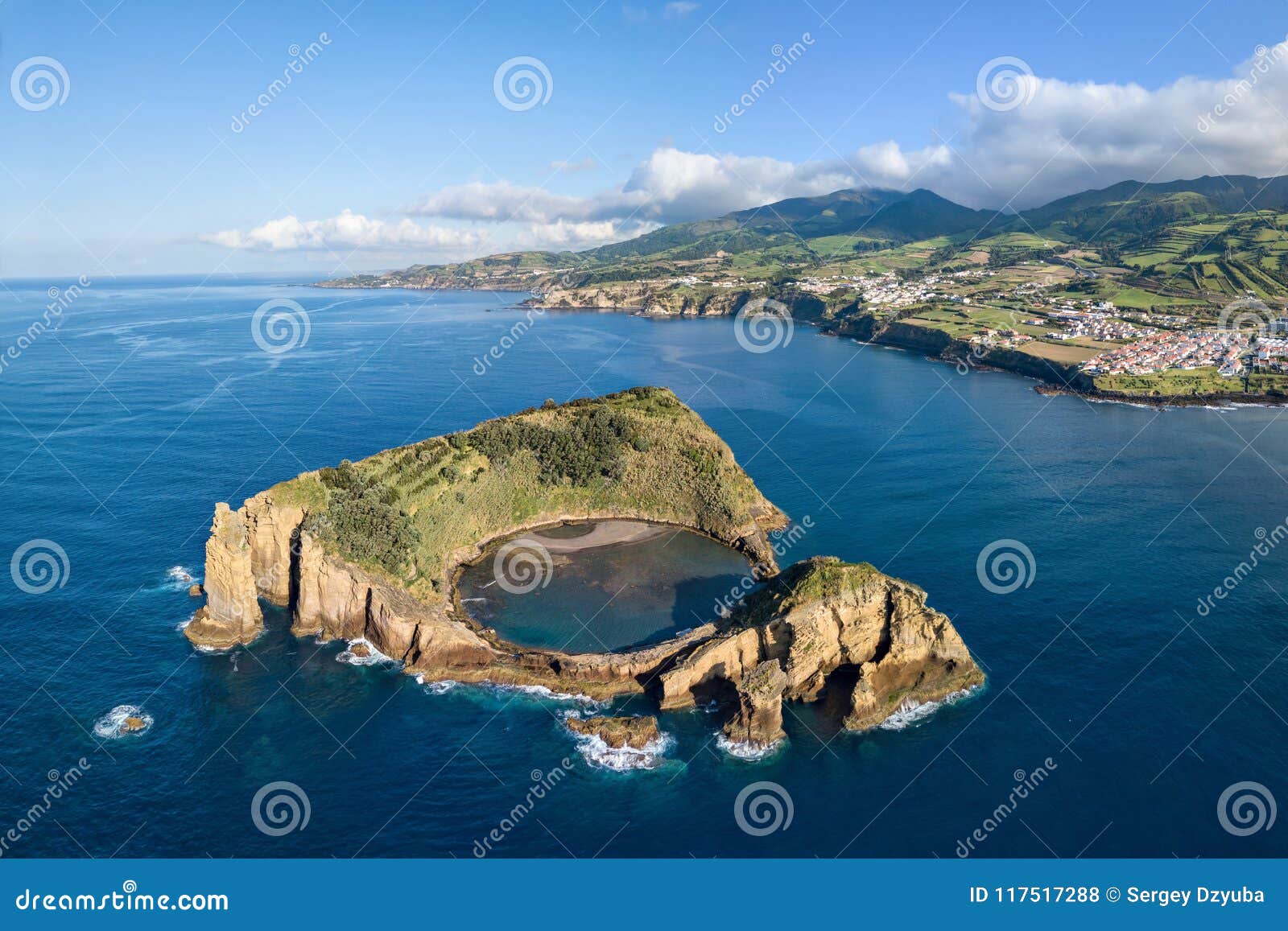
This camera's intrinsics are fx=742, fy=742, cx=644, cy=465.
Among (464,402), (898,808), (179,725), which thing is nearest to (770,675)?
(898,808)

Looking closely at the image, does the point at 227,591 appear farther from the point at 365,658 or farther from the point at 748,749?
the point at 748,749

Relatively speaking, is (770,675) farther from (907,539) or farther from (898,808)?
(907,539)

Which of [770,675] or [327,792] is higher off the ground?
[770,675]

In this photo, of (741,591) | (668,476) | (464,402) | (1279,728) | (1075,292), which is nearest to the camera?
(1279,728)

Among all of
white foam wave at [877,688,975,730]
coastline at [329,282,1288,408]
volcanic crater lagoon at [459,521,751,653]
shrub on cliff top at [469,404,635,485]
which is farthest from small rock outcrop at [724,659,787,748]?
coastline at [329,282,1288,408]

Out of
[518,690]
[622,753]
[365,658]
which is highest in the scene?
[365,658]

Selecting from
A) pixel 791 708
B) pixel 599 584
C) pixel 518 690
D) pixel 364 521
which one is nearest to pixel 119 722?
pixel 364 521
